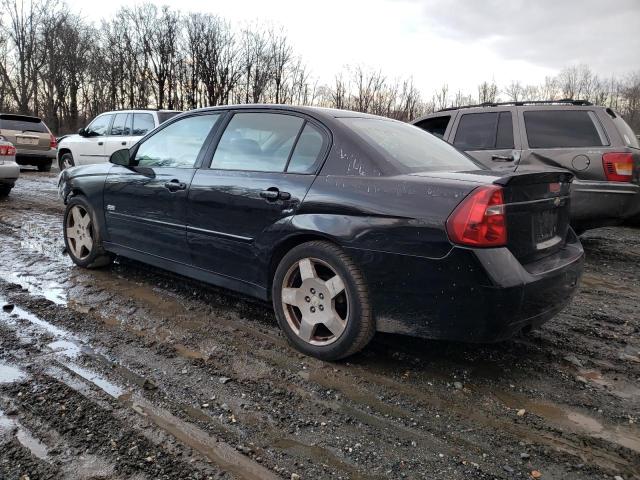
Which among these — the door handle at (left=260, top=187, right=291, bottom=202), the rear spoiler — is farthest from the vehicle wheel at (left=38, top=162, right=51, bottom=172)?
the rear spoiler

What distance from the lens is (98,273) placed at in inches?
191

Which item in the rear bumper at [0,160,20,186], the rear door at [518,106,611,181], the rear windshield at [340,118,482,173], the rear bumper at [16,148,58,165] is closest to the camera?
the rear windshield at [340,118,482,173]

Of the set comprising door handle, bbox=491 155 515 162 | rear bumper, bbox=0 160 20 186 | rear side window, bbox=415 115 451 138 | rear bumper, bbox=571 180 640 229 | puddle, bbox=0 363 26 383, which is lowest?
puddle, bbox=0 363 26 383

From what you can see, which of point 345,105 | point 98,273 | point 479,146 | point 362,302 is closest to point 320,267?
point 362,302

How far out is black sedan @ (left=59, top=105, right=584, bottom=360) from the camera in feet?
8.52

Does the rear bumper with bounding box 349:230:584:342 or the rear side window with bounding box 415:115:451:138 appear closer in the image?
the rear bumper with bounding box 349:230:584:342

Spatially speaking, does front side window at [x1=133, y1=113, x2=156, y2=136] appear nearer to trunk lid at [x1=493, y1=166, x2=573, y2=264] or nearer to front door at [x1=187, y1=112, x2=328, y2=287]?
front door at [x1=187, y1=112, x2=328, y2=287]

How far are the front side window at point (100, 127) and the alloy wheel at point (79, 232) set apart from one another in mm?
7163

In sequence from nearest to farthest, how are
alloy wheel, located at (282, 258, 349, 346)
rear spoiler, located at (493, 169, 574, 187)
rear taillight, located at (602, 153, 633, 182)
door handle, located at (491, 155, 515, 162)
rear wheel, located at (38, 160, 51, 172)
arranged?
rear spoiler, located at (493, 169, 574, 187)
alloy wheel, located at (282, 258, 349, 346)
rear taillight, located at (602, 153, 633, 182)
door handle, located at (491, 155, 515, 162)
rear wheel, located at (38, 160, 51, 172)

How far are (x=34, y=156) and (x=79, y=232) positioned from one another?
478 inches

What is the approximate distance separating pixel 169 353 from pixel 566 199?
9.08 feet

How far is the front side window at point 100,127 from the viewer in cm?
1149

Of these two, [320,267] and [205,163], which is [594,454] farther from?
[205,163]

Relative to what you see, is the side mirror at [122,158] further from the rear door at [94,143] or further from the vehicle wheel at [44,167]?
the vehicle wheel at [44,167]
